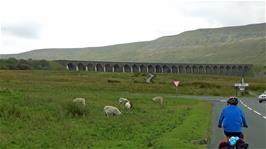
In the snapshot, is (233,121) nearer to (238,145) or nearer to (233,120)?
(233,120)

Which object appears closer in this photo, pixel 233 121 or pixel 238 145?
pixel 238 145

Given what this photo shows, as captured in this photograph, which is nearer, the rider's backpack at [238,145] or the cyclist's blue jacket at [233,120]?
the rider's backpack at [238,145]

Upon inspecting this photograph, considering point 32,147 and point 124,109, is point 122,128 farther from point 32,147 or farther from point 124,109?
point 124,109

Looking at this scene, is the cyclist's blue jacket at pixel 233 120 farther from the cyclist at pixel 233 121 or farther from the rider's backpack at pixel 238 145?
the rider's backpack at pixel 238 145

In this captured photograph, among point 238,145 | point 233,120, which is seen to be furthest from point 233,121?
point 238,145

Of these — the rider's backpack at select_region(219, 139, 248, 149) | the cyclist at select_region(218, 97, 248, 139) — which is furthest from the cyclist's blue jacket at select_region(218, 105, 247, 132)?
the rider's backpack at select_region(219, 139, 248, 149)

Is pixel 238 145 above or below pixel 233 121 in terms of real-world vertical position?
below

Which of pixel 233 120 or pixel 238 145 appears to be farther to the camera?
pixel 233 120

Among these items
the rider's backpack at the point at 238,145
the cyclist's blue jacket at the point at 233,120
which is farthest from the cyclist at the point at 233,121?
the rider's backpack at the point at 238,145

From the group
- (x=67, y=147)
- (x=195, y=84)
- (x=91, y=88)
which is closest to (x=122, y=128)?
(x=67, y=147)

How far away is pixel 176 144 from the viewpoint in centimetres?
1733

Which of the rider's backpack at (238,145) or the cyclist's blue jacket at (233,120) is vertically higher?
the cyclist's blue jacket at (233,120)

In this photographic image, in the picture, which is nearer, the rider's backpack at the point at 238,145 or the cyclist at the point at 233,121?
the rider's backpack at the point at 238,145

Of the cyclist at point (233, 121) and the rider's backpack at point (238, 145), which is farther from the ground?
the cyclist at point (233, 121)
